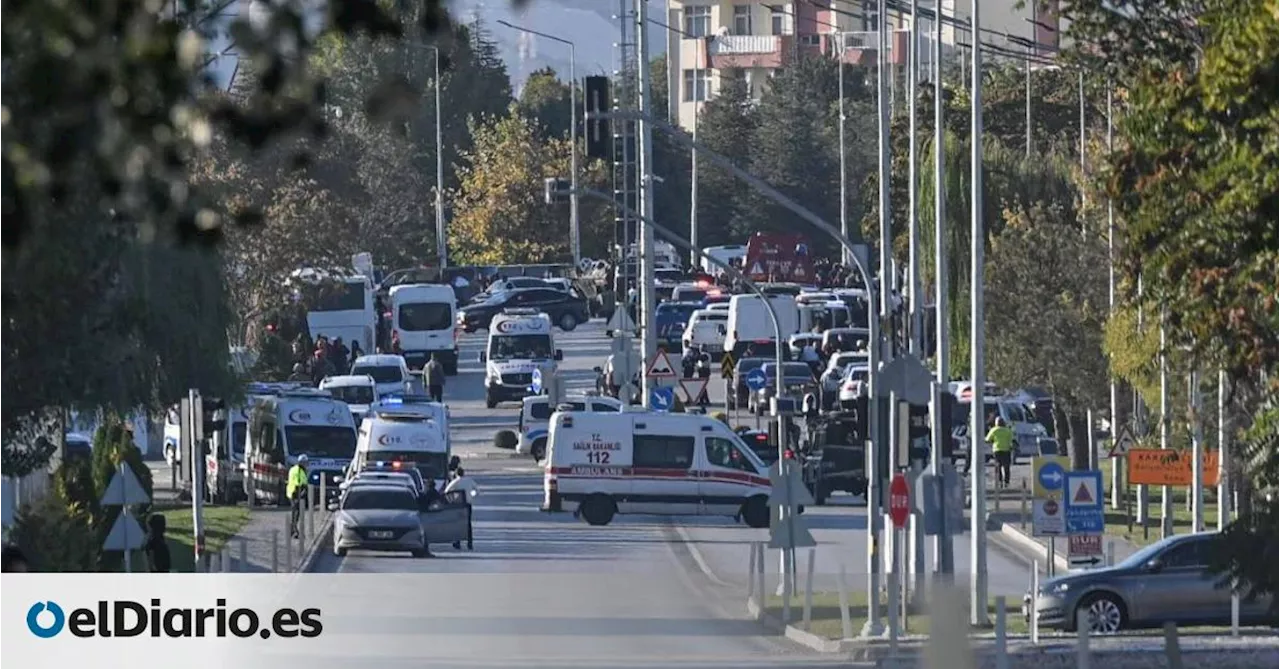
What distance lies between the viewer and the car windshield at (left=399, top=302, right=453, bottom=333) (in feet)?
268

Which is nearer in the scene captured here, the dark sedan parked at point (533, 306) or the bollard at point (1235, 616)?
the bollard at point (1235, 616)

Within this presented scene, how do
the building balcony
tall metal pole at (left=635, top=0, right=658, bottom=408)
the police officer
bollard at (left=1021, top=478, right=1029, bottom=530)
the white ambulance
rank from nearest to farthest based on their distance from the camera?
the police officer → bollard at (left=1021, top=478, right=1029, bottom=530) → tall metal pole at (left=635, top=0, right=658, bottom=408) → the white ambulance → the building balcony

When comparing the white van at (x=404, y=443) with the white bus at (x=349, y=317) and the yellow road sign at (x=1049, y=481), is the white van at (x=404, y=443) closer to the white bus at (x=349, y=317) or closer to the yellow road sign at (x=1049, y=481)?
the yellow road sign at (x=1049, y=481)

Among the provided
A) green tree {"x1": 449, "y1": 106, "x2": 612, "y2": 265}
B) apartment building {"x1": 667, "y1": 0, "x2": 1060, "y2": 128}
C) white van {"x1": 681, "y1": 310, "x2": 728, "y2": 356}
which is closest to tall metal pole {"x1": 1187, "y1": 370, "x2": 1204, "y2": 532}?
white van {"x1": 681, "y1": 310, "x2": 728, "y2": 356}

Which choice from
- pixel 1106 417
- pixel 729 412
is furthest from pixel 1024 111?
pixel 1106 417

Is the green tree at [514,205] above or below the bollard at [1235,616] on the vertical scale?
above

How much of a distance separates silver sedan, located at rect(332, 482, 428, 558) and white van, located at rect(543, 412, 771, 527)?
17.8 feet

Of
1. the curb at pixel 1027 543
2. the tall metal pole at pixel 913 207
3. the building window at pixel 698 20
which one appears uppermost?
the building window at pixel 698 20

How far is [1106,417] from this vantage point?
5041 centimetres

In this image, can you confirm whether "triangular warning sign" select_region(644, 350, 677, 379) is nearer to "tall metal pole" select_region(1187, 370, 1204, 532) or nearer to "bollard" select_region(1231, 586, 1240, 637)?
"tall metal pole" select_region(1187, 370, 1204, 532)

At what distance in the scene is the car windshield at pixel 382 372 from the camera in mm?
70000

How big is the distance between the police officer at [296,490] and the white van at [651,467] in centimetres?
430

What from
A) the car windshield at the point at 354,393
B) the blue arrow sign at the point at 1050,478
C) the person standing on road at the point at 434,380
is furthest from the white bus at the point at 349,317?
the blue arrow sign at the point at 1050,478

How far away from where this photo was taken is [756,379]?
66.7m
